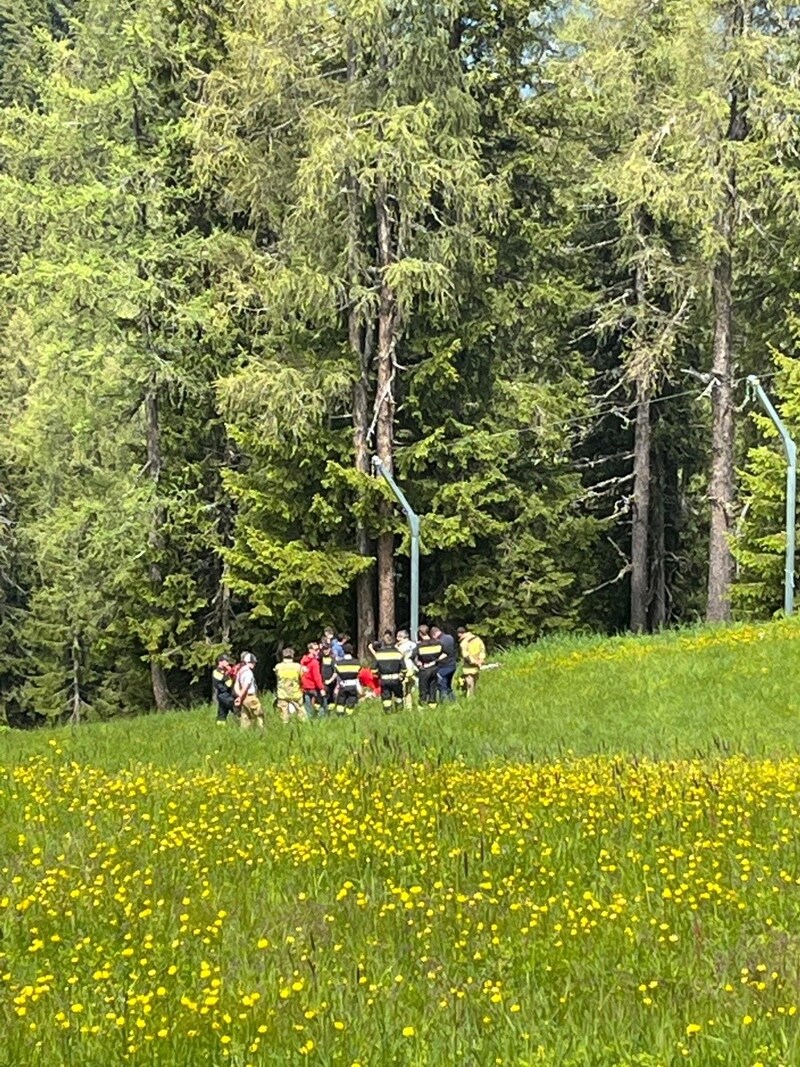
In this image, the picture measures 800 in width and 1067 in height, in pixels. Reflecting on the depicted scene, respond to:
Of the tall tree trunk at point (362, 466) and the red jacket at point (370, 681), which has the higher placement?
the tall tree trunk at point (362, 466)

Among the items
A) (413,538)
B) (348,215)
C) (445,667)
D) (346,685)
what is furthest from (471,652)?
(348,215)

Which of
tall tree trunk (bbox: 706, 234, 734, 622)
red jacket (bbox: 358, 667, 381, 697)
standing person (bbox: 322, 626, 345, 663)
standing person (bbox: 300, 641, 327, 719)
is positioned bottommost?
red jacket (bbox: 358, 667, 381, 697)

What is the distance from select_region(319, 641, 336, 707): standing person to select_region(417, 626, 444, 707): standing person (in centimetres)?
171

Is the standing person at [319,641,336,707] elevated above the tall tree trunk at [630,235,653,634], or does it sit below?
below

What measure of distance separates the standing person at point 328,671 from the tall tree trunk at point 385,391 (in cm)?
400

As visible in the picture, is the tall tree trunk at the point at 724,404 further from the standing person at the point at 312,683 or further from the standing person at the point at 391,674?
the standing person at the point at 312,683

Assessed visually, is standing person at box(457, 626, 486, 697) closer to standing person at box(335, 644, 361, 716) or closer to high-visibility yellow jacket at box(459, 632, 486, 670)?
high-visibility yellow jacket at box(459, 632, 486, 670)

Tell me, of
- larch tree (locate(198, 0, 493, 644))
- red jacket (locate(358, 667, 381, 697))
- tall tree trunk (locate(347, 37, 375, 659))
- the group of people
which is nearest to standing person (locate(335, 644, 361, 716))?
the group of people

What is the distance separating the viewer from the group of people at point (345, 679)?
19266 millimetres

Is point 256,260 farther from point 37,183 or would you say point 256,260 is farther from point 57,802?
point 57,802

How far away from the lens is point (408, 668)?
20.8 meters

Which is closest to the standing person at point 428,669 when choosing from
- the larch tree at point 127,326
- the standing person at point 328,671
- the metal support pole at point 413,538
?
the standing person at point 328,671

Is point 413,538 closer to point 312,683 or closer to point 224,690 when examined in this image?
point 312,683

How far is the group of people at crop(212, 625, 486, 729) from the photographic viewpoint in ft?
63.2
